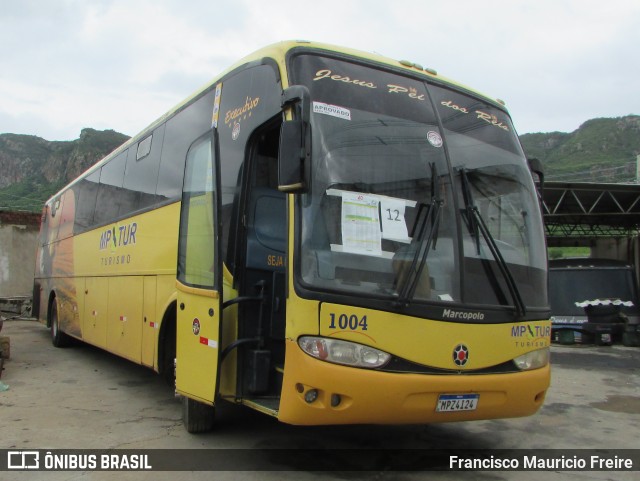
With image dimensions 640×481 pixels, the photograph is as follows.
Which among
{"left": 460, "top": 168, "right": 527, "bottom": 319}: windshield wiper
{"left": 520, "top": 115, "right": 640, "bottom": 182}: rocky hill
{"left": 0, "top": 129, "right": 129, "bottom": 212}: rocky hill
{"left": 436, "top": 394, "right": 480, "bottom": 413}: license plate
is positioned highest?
{"left": 520, "top": 115, "right": 640, "bottom": 182}: rocky hill

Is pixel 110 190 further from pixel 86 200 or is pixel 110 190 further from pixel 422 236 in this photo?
pixel 422 236

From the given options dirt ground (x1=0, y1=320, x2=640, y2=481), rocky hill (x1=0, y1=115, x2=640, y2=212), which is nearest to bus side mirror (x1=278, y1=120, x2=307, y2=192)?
dirt ground (x1=0, y1=320, x2=640, y2=481)

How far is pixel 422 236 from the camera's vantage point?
14.1ft

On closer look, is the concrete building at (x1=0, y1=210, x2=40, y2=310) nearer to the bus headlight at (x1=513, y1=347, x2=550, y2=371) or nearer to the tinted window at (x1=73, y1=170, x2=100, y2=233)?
the tinted window at (x1=73, y1=170, x2=100, y2=233)

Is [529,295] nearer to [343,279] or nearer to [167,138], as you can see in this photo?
[343,279]

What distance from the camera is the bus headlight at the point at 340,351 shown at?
12.9 feet

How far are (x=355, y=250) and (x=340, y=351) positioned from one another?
28.2 inches

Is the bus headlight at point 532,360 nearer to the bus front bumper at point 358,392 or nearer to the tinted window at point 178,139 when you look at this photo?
the bus front bumper at point 358,392

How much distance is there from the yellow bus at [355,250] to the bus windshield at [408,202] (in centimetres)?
1

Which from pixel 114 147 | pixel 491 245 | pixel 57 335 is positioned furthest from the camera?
pixel 114 147

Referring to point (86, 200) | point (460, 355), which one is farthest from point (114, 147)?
point (460, 355)

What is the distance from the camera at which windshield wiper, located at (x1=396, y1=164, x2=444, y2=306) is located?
4102 mm

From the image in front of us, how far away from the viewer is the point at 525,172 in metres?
5.28

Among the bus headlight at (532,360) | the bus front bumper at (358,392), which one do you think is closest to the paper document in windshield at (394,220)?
the bus front bumper at (358,392)
